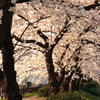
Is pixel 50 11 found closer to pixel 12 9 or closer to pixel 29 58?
pixel 12 9

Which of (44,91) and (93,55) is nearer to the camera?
(93,55)

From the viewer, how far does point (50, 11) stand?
17.3ft

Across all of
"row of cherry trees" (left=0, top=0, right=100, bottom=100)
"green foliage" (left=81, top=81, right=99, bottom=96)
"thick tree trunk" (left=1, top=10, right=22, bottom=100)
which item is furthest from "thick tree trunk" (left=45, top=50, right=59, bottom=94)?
"green foliage" (left=81, top=81, right=99, bottom=96)

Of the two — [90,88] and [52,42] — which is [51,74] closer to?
[52,42]

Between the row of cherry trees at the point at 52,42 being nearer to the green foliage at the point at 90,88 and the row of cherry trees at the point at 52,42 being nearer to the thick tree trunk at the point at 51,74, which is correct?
the thick tree trunk at the point at 51,74

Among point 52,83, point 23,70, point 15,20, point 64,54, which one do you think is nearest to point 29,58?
point 23,70

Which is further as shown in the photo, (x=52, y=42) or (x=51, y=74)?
(x=51, y=74)

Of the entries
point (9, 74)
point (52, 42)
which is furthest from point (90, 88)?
point (9, 74)

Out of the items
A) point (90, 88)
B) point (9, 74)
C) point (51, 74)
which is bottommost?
point (90, 88)

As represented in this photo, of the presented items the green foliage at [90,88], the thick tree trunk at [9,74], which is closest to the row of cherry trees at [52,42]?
the thick tree trunk at [9,74]

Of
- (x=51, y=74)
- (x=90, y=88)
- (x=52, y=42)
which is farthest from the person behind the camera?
(x=90, y=88)

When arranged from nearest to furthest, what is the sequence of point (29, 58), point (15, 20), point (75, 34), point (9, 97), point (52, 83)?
point (9, 97) < point (15, 20) < point (75, 34) < point (52, 83) < point (29, 58)

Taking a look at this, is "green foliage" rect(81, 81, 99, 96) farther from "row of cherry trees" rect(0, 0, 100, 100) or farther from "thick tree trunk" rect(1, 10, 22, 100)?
"thick tree trunk" rect(1, 10, 22, 100)

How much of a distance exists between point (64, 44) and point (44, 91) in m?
7.37
